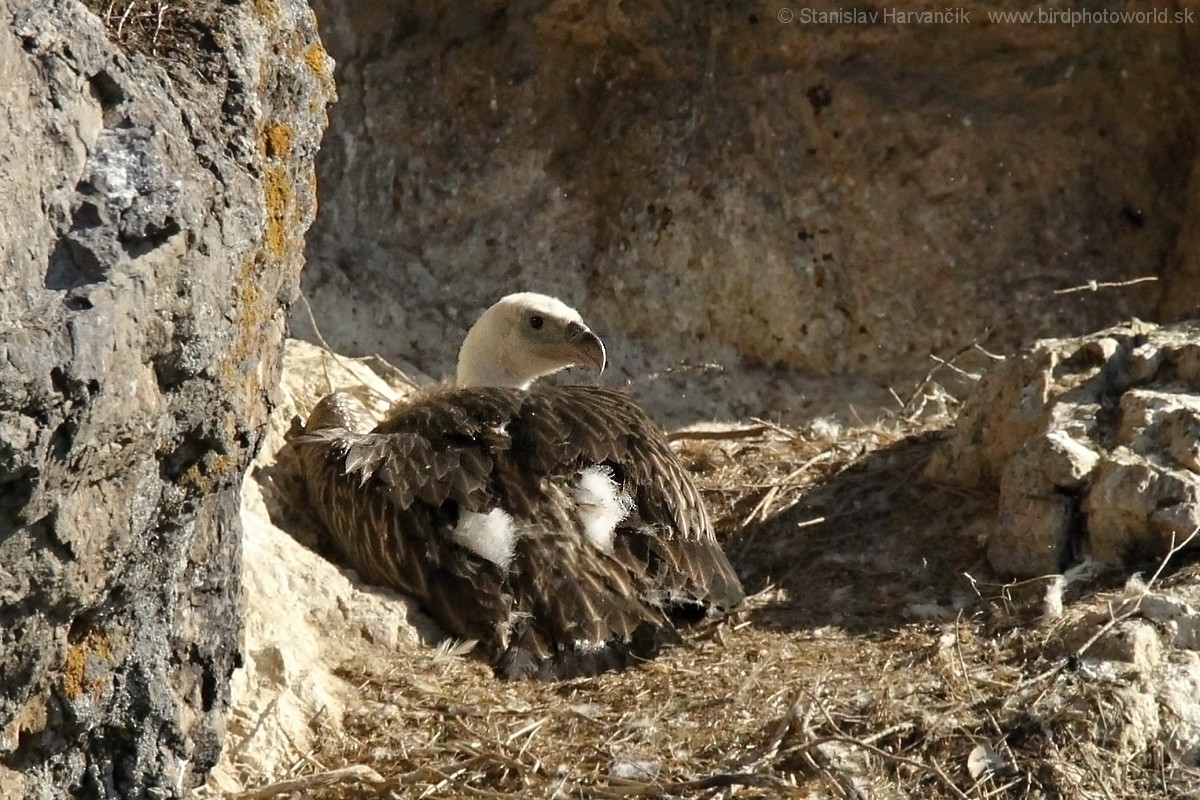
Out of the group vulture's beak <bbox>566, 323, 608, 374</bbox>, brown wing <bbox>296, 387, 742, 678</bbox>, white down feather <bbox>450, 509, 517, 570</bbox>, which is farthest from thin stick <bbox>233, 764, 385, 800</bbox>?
vulture's beak <bbox>566, 323, 608, 374</bbox>

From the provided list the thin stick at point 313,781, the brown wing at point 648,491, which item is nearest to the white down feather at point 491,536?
the brown wing at point 648,491

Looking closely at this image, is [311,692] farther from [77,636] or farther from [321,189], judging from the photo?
[321,189]

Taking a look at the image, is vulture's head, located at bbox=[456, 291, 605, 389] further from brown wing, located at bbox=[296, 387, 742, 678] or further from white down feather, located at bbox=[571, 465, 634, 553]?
white down feather, located at bbox=[571, 465, 634, 553]

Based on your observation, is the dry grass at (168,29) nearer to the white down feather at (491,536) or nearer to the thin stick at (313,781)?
the thin stick at (313,781)

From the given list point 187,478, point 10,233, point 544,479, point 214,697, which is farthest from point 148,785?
point 544,479

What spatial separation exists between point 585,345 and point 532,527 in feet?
4.69

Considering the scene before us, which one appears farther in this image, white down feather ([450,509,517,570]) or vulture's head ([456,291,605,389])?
vulture's head ([456,291,605,389])

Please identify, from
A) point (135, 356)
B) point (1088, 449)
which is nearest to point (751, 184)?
point (1088, 449)

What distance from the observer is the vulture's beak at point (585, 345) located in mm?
6512

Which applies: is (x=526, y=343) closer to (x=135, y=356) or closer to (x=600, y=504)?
(x=600, y=504)

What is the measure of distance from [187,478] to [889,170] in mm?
5214

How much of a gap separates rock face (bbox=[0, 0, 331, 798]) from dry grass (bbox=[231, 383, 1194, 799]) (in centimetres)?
65

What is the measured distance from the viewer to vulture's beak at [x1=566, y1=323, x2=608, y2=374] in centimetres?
651

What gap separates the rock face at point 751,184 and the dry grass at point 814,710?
2448mm
